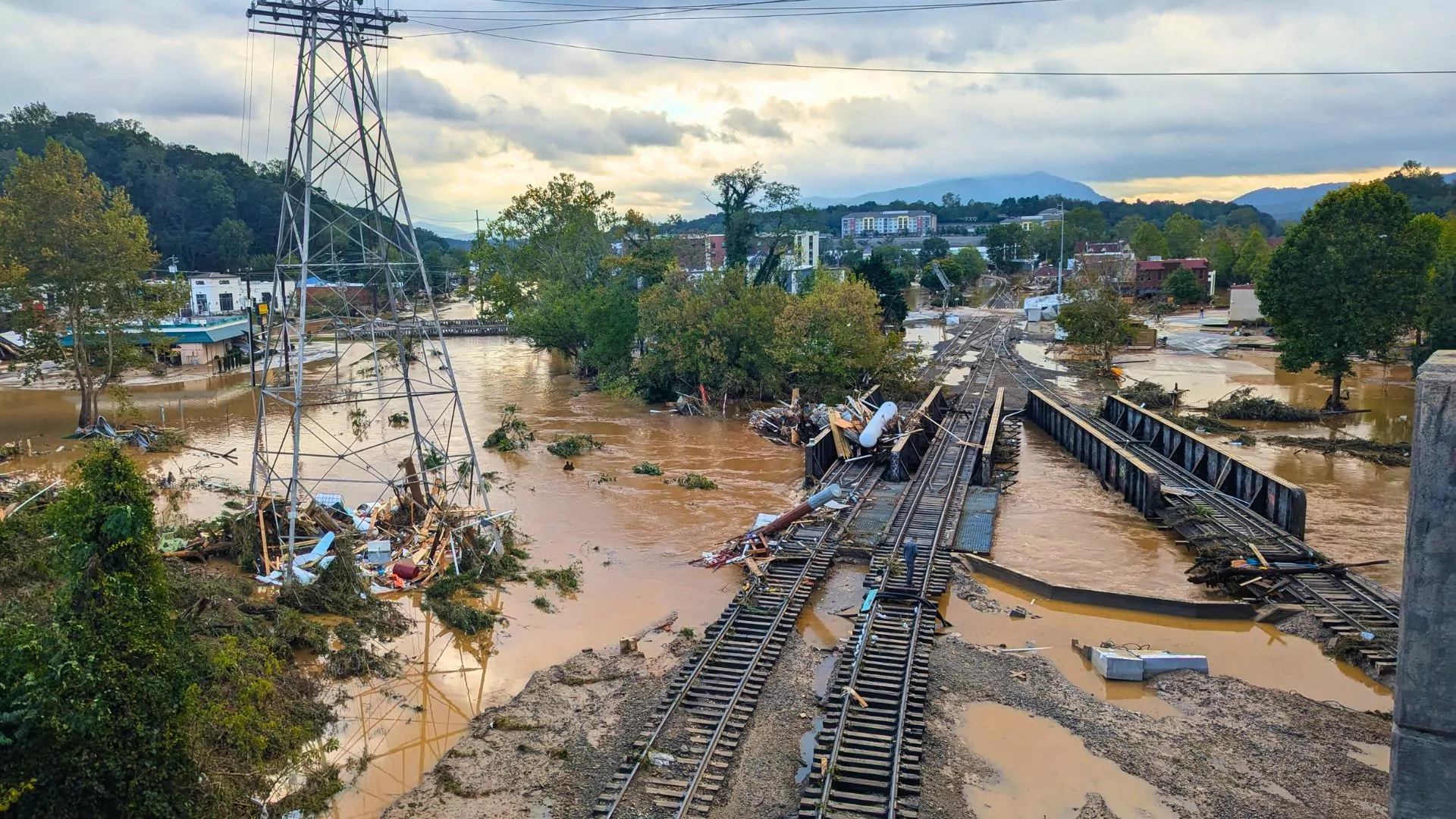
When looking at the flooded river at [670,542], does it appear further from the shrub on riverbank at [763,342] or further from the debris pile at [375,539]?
the shrub on riverbank at [763,342]

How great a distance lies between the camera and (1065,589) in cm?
1499

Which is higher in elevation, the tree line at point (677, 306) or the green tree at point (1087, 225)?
the green tree at point (1087, 225)

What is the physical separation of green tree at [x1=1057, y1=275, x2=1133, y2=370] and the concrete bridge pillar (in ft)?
139

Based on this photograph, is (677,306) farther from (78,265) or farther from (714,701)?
(714,701)

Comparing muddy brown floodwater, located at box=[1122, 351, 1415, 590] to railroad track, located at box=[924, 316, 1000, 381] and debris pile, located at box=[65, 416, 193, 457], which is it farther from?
debris pile, located at box=[65, 416, 193, 457]

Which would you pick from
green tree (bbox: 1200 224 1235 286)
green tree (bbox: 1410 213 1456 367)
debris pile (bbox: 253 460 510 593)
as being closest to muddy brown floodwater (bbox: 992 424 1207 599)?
debris pile (bbox: 253 460 510 593)

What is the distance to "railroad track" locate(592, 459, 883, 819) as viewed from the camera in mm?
8992

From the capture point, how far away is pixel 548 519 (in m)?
20.4

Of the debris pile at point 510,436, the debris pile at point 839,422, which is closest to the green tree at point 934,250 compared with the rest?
the debris pile at point 839,422

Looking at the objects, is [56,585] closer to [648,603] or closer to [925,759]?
[648,603]

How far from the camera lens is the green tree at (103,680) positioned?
7.01m

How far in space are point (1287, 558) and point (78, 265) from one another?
32.7 meters

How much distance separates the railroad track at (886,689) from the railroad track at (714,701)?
3.25ft

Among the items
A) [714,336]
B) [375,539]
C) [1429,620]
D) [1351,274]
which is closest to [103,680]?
[1429,620]
